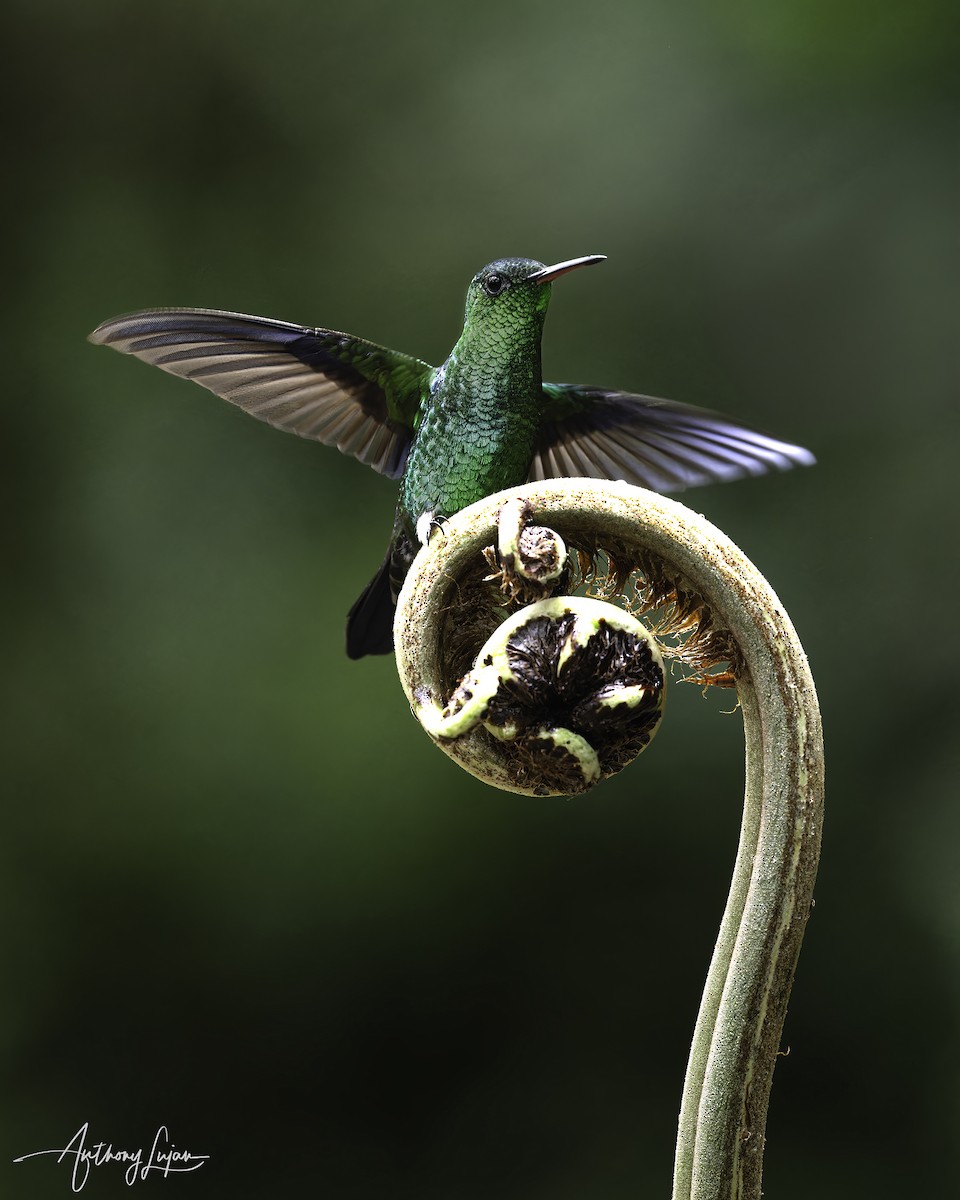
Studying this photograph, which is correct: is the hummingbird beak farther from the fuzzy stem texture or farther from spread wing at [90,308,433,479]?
the fuzzy stem texture

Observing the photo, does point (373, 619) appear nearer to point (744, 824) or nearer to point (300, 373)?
point (300, 373)

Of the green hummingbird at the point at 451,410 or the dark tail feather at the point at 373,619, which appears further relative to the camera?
the dark tail feather at the point at 373,619
